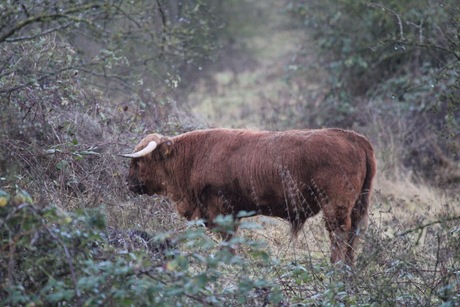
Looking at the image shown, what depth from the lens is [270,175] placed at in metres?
8.42

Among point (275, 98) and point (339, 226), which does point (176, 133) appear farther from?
point (275, 98)

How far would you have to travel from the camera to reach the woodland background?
534 centimetres

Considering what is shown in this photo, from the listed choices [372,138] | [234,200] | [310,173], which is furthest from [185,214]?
[372,138]

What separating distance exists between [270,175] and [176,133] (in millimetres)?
2444

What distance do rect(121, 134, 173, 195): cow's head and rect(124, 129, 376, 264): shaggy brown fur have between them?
0.01 m

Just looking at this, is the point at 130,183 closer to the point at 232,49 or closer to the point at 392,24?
the point at 392,24

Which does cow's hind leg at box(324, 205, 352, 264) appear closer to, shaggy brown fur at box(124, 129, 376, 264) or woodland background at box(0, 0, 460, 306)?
shaggy brown fur at box(124, 129, 376, 264)

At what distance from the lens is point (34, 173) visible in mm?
7918

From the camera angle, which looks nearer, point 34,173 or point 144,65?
point 34,173

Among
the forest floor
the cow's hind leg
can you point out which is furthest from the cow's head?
the cow's hind leg

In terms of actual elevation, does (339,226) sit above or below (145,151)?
below

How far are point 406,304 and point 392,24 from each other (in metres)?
11.9

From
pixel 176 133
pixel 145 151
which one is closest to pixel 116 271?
pixel 145 151

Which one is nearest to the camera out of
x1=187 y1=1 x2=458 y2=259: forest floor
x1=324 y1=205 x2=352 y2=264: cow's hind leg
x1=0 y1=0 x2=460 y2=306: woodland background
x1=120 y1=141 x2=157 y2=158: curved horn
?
x1=0 y1=0 x2=460 y2=306: woodland background
